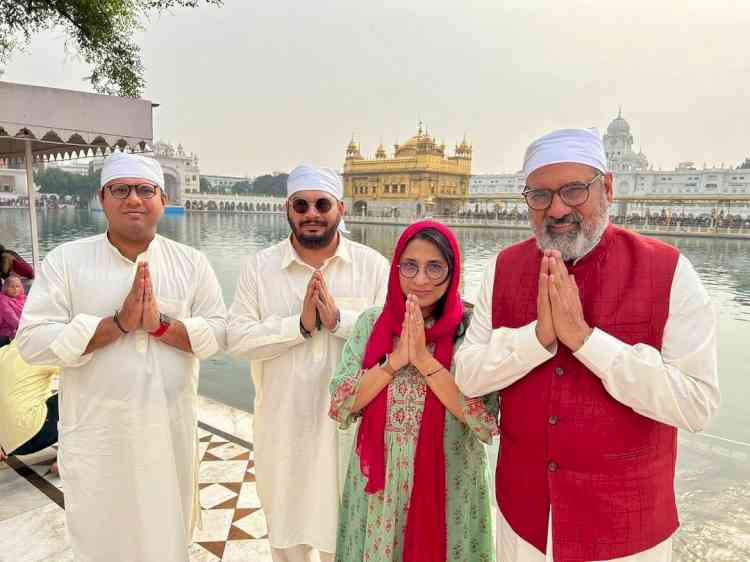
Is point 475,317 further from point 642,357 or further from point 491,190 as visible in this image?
point 491,190

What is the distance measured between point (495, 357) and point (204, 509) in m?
1.79

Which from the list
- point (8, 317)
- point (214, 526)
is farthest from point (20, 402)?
point (214, 526)

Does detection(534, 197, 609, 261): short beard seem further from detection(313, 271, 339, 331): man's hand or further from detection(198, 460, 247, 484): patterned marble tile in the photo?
detection(198, 460, 247, 484): patterned marble tile

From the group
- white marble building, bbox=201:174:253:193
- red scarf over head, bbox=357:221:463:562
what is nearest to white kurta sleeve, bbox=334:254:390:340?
red scarf over head, bbox=357:221:463:562

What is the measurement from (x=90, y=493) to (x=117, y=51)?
274 inches

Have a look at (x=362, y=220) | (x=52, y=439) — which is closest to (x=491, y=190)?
(x=362, y=220)

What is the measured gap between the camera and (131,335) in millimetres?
1542

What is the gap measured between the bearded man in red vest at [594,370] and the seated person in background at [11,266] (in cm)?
361

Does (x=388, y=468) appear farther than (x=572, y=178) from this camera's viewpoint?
Yes

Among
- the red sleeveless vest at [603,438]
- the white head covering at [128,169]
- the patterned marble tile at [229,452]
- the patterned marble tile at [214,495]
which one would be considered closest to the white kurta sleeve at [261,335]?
the white head covering at [128,169]

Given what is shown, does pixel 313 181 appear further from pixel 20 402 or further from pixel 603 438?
pixel 20 402

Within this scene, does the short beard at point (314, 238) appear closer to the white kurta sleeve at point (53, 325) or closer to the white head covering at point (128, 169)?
the white head covering at point (128, 169)

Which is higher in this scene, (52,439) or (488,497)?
(488,497)

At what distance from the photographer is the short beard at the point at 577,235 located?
104cm
